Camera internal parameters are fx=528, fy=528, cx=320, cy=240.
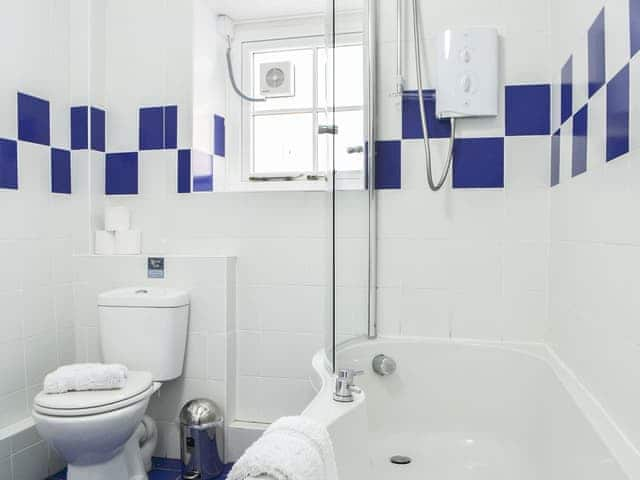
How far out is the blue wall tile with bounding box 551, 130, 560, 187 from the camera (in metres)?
1.68

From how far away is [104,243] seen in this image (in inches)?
85.6

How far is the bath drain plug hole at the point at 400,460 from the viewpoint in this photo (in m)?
1.62

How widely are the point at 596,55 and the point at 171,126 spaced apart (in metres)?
1.58

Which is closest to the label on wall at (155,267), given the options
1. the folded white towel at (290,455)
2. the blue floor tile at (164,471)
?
the blue floor tile at (164,471)

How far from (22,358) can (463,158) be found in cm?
175

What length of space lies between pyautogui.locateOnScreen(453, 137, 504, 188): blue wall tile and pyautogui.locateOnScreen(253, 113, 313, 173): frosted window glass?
722mm

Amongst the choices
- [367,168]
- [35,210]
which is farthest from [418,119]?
[35,210]

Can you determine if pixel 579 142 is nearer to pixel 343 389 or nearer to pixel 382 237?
pixel 382 237

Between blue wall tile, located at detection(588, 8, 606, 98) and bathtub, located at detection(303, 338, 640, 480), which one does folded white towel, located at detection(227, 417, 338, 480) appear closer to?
bathtub, located at detection(303, 338, 640, 480)

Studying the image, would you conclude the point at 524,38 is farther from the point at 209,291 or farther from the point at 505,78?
the point at 209,291

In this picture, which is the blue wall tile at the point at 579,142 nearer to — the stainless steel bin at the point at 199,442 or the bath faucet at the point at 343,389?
the bath faucet at the point at 343,389

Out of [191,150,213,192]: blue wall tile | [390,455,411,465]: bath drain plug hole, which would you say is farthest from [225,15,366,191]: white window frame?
[390,455,411,465]: bath drain plug hole

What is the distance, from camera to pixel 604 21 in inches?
45.3

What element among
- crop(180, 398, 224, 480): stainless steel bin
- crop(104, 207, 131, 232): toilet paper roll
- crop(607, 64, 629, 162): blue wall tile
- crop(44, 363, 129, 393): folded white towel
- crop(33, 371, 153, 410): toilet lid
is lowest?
crop(180, 398, 224, 480): stainless steel bin
